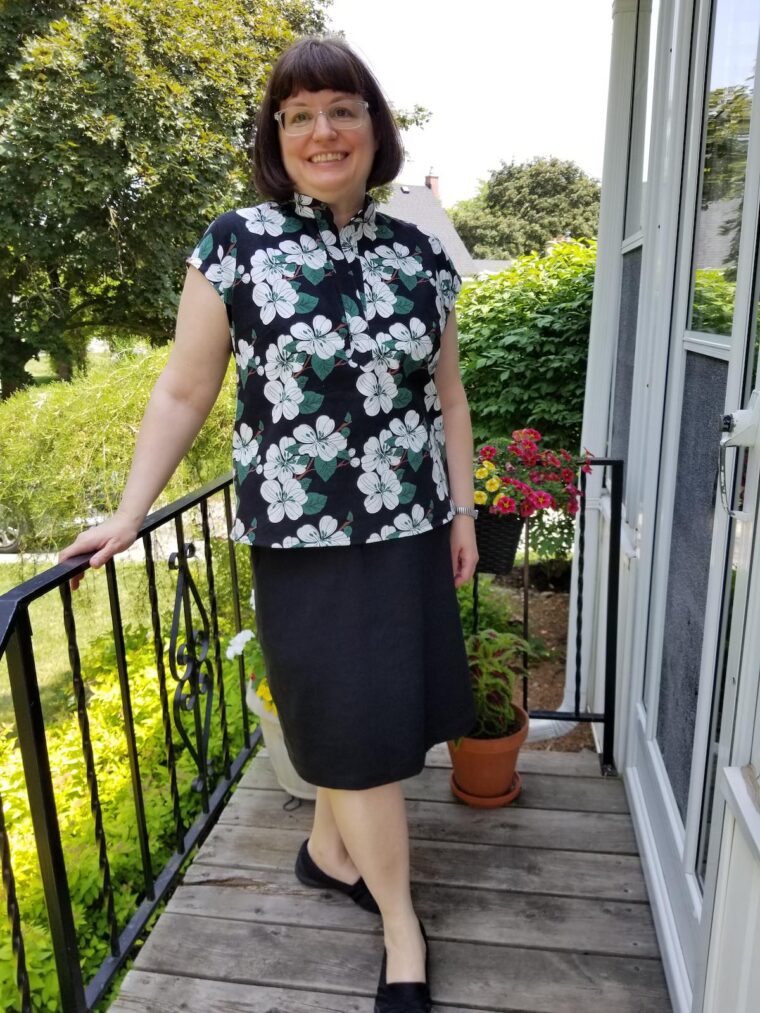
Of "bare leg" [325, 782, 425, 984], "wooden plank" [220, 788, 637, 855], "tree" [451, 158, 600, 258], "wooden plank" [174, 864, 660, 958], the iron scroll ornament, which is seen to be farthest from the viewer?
"tree" [451, 158, 600, 258]

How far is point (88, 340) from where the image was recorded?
11.7 metres

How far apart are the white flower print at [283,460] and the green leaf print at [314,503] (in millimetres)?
46

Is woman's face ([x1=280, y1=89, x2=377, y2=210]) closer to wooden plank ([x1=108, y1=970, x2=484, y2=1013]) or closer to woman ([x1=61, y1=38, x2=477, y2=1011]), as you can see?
woman ([x1=61, y1=38, x2=477, y2=1011])

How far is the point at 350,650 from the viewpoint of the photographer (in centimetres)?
125

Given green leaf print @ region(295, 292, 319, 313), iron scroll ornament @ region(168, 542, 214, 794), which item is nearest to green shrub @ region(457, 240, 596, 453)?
iron scroll ornament @ region(168, 542, 214, 794)

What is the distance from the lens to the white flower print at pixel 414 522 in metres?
1.23

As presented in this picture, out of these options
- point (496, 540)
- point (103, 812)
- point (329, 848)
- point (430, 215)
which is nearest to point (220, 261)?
point (329, 848)

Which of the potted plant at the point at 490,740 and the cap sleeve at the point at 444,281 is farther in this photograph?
the potted plant at the point at 490,740

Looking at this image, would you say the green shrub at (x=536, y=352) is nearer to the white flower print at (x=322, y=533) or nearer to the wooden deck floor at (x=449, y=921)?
the wooden deck floor at (x=449, y=921)

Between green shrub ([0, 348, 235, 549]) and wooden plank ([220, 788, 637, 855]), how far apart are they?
9.41 ft

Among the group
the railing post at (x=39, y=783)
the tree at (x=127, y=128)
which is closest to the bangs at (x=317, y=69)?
the railing post at (x=39, y=783)

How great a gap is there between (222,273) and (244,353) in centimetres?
12

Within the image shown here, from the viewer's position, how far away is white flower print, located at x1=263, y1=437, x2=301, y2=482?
45.9 inches

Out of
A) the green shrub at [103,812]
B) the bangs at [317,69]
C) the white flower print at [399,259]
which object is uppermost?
the bangs at [317,69]
